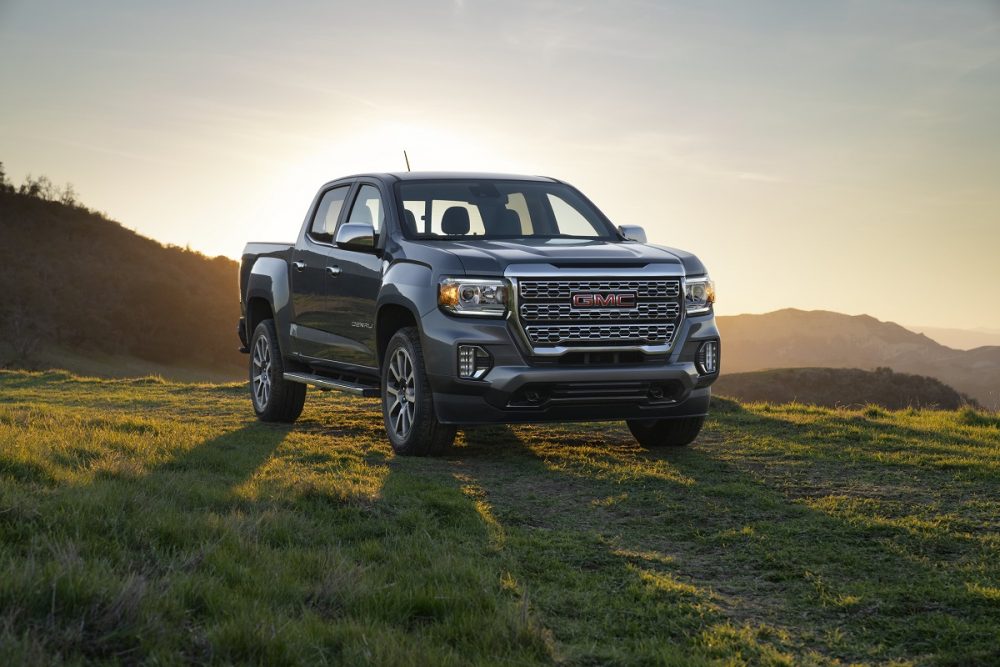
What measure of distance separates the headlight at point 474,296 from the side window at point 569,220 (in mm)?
1943

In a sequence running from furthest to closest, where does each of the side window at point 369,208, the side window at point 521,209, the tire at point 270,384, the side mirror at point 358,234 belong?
the tire at point 270,384, the side window at point 521,209, the side window at point 369,208, the side mirror at point 358,234

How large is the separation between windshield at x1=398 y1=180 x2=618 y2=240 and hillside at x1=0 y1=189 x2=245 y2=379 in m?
63.0

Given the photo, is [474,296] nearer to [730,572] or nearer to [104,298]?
[730,572]

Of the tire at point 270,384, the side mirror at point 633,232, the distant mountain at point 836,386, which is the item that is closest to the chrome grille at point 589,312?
the side mirror at point 633,232

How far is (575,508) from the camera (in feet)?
22.0

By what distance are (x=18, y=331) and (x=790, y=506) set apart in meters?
70.7

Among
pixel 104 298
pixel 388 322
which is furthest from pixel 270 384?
pixel 104 298

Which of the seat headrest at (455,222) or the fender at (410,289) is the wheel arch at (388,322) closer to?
the fender at (410,289)

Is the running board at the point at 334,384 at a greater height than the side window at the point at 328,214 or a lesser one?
lesser

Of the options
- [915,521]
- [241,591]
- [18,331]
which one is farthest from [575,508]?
[18,331]

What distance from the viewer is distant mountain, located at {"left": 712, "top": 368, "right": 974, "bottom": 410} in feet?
238

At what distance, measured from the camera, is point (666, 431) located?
9.31 meters

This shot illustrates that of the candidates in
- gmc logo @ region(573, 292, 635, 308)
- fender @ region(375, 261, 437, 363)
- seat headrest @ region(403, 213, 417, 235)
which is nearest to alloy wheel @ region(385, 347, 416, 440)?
fender @ region(375, 261, 437, 363)

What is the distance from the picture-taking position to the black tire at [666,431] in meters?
9.20
